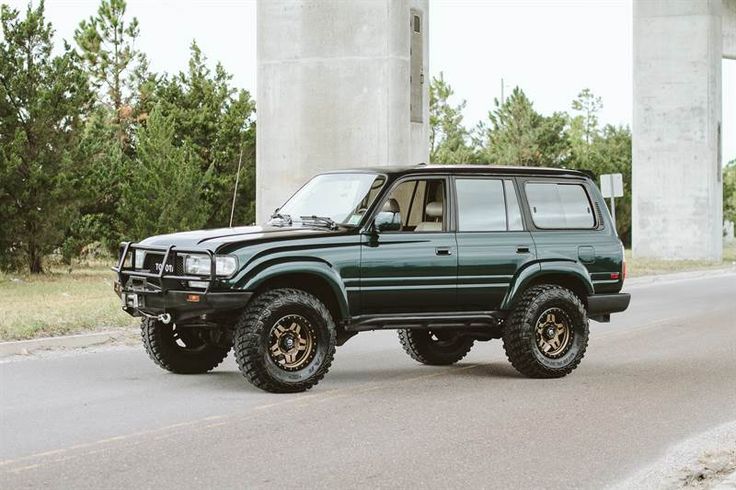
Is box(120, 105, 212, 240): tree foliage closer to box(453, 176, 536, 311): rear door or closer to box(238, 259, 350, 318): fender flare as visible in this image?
box(453, 176, 536, 311): rear door

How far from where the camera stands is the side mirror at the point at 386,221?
1091 centimetres

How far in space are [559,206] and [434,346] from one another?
79.0 inches

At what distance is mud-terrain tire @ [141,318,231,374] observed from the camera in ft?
38.5

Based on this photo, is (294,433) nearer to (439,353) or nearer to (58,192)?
(439,353)

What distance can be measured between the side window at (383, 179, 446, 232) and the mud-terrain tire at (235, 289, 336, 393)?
1.40 m

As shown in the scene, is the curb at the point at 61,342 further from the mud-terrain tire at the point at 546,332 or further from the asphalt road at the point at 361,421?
the mud-terrain tire at the point at 546,332

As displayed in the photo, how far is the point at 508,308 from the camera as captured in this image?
38.4ft

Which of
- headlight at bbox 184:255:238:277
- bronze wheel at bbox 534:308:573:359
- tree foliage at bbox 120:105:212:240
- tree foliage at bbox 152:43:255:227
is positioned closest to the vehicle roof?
bronze wheel at bbox 534:308:573:359

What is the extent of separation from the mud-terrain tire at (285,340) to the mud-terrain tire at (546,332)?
1.98 meters

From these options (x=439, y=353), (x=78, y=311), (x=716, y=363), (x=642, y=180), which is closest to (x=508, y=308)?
(x=439, y=353)

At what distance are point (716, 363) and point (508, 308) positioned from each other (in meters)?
2.98

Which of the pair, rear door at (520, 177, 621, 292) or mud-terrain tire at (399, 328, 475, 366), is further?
mud-terrain tire at (399, 328, 475, 366)

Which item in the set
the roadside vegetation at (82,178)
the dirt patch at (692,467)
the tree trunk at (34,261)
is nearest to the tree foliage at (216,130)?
the roadside vegetation at (82,178)

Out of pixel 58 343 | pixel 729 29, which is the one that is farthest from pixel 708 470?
pixel 729 29
